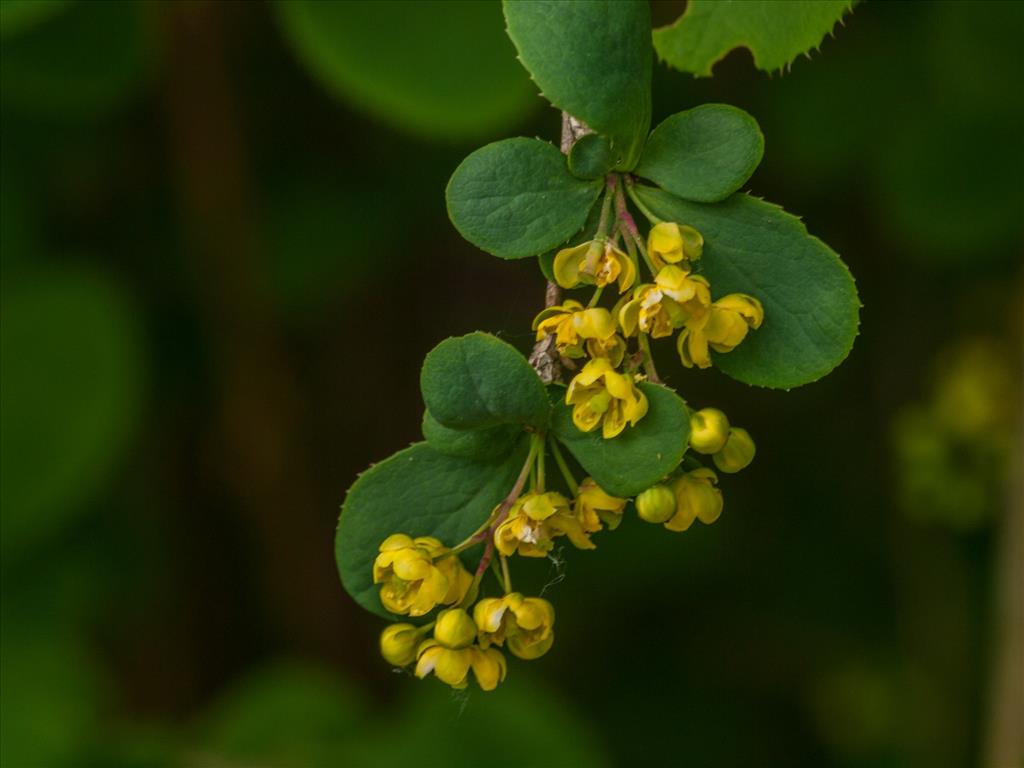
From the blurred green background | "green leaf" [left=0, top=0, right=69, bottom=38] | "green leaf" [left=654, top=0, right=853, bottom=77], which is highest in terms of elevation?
"green leaf" [left=0, top=0, right=69, bottom=38]

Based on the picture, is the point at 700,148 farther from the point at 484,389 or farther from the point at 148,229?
the point at 148,229

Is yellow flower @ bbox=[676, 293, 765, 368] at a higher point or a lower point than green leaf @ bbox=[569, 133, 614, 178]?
lower

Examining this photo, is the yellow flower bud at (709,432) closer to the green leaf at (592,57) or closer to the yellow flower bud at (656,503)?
the yellow flower bud at (656,503)

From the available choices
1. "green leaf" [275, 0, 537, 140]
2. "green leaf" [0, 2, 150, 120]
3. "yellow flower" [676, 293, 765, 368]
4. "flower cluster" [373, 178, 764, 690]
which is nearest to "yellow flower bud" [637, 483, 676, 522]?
"flower cluster" [373, 178, 764, 690]

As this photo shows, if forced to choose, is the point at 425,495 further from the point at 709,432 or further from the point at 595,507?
the point at 709,432

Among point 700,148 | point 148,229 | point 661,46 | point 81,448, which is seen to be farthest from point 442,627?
point 148,229

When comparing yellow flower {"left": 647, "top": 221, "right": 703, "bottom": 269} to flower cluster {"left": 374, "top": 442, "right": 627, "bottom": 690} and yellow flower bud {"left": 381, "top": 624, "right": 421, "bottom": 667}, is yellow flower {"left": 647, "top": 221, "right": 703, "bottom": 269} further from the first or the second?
yellow flower bud {"left": 381, "top": 624, "right": 421, "bottom": 667}
